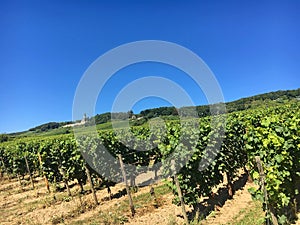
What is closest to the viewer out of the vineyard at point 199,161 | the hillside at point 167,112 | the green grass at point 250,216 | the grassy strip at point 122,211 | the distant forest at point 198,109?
the vineyard at point 199,161

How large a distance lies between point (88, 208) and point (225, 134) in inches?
282

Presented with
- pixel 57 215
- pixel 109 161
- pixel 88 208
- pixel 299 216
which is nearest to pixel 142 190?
pixel 109 161

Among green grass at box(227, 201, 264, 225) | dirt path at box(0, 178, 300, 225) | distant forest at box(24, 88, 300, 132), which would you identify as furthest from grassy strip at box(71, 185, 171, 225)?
distant forest at box(24, 88, 300, 132)

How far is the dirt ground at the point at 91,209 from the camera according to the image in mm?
11078

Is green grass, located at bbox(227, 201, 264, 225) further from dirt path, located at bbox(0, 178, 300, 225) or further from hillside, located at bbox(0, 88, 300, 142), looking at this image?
hillside, located at bbox(0, 88, 300, 142)

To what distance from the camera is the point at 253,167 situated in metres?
8.84

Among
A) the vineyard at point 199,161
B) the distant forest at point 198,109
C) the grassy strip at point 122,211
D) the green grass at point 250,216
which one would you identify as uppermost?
the distant forest at point 198,109

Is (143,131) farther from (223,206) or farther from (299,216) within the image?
(299,216)

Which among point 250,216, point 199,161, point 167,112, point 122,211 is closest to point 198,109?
point 167,112

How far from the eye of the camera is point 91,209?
13.9m

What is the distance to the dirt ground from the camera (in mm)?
11078

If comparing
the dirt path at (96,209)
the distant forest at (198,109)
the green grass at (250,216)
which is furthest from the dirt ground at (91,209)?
the distant forest at (198,109)

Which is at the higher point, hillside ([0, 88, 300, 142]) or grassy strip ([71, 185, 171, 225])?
hillside ([0, 88, 300, 142])

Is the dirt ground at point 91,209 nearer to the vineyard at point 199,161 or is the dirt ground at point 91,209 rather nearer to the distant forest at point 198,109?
the vineyard at point 199,161
